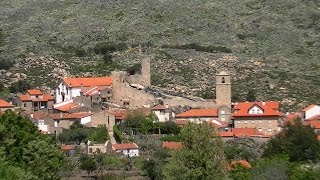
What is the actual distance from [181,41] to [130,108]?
44.7 metres

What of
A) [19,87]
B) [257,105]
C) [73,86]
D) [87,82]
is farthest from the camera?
[19,87]

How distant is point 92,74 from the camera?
92.4m

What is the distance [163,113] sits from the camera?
69312 millimetres

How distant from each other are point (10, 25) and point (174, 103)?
57.1m

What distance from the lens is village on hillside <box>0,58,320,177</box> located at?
63.9m

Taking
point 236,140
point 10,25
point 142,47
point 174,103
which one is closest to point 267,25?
point 142,47

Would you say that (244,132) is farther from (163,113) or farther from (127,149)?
(127,149)

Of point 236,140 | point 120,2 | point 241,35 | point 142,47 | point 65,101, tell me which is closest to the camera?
point 236,140

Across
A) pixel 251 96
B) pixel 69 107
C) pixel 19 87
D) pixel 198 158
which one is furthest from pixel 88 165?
pixel 251 96

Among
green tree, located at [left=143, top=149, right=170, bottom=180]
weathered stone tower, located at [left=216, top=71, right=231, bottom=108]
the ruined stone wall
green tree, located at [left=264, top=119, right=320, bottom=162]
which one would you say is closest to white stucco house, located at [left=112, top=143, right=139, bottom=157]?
green tree, located at [left=143, top=149, right=170, bottom=180]

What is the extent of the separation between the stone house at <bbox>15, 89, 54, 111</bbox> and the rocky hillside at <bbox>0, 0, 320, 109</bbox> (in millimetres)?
13168

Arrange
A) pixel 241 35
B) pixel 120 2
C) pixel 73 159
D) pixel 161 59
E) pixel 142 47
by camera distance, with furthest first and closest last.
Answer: pixel 120 2 → pixel 241 35 → pixel 142 47 → pixel 161 59 → pixel 73 159

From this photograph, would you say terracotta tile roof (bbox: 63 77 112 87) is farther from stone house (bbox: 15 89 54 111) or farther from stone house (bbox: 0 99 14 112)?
stone house (bbox: 0 99 14 112)

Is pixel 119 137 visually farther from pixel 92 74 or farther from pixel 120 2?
pixel 120 2
